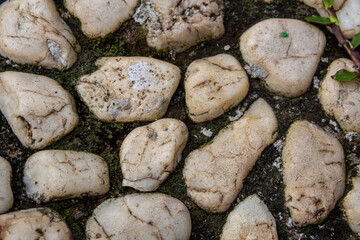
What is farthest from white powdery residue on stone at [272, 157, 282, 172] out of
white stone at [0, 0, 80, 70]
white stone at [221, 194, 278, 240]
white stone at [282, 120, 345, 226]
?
white stone at [0, 0, 80, 70]

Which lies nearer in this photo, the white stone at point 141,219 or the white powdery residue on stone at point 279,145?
the white stone at point 141,219

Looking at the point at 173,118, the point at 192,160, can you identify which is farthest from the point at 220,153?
the point at 173,118

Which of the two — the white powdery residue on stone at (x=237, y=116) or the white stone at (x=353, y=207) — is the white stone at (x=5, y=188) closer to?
the white powdery residue on stone at (x=237, y=116)

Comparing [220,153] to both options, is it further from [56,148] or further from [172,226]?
[56,148]

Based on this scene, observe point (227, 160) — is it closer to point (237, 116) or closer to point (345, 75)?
point (237, 116)

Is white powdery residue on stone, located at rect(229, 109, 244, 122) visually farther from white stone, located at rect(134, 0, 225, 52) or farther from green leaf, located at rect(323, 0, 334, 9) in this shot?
green leaf, located at rect(323, 0, 334, 9)

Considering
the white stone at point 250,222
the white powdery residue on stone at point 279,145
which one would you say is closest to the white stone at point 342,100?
the white powdery residue on stone at point 279,145
